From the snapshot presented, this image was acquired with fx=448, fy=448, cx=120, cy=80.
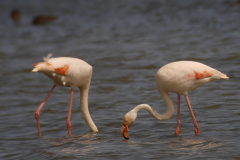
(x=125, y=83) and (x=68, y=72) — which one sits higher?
(x=68, y=72)

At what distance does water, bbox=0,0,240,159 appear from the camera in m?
5.89

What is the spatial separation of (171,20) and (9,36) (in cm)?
696

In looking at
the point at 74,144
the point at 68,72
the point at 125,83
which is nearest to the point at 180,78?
the point at 68,72

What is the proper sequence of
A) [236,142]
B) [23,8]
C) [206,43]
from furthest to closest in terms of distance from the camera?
[23,8] < [206,43] < [236,142]

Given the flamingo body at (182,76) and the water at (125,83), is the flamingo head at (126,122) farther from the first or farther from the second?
the flamingo body at (182,76)

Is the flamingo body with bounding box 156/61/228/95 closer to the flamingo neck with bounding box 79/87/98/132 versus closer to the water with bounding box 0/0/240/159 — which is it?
the water with bounding box 0/0/240/159

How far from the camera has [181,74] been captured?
6242mm

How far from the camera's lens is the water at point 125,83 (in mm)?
5895

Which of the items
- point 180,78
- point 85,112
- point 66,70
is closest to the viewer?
point 180,78

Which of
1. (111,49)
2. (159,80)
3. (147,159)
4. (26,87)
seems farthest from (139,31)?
(147,159)

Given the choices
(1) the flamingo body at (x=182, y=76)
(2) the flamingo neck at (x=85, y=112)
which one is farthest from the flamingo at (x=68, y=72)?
(1) the flamingo body at (x=182, y=76)

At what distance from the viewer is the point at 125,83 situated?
9.92m

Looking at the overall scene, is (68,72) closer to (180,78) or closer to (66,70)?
(66,70)

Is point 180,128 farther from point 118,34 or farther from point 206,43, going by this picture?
point 118,34
